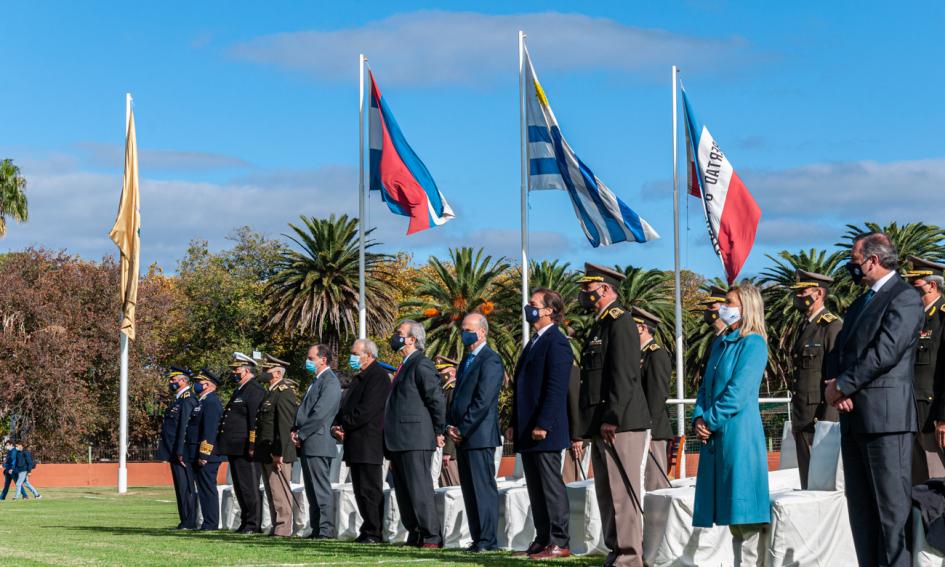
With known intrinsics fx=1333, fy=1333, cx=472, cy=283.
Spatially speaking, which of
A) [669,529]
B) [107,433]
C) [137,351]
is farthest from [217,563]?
[107,433]

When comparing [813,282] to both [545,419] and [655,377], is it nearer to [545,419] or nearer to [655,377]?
[655,377]

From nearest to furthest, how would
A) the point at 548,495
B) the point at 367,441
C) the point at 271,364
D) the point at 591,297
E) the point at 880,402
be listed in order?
A: the point at 880,402 → the point at 591,297 → the point at 548,495 → the point at 367,441 → the point at 271,364

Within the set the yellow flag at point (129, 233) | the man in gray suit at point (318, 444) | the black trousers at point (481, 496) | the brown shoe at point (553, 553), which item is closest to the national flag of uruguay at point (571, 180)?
the man in gray suit at point (318, 444)

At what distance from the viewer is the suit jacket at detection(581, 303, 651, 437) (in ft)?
32.1

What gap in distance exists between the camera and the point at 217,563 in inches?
410

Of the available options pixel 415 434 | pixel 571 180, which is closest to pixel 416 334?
pixel 415 434

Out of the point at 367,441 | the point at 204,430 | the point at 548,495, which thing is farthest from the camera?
the point at 204,430

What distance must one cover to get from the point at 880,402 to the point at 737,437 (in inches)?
45.3

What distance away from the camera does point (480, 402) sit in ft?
38.8

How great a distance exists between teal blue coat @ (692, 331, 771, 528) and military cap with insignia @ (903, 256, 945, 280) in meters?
2.74

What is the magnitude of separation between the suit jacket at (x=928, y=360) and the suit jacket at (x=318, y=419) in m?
6.29

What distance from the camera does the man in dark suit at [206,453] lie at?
55.2 feet

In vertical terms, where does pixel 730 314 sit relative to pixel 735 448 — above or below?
above

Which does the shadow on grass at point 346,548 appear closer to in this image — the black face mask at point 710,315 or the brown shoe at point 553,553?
the brown shoe at point 553,553
